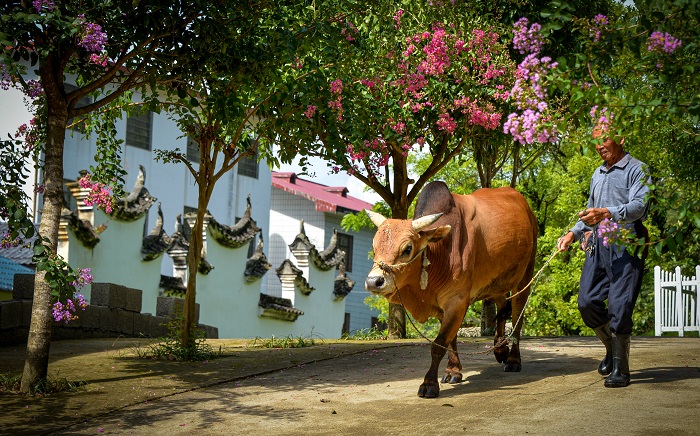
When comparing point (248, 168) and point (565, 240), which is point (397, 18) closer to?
point (565, 240)

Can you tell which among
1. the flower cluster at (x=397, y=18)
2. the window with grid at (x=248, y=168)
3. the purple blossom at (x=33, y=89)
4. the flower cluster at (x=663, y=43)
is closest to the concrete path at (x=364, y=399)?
the flower cluster at (x=663, y=43)

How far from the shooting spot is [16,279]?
1423 centimetres

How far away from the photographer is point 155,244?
867 inches

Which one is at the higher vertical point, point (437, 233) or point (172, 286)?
point (437, 233)

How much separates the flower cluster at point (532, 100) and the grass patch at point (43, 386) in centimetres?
545

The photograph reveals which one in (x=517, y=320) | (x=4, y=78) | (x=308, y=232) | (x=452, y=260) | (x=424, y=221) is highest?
(x=308, y=232)

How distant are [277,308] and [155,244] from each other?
5173mm

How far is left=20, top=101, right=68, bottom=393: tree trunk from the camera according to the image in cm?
897

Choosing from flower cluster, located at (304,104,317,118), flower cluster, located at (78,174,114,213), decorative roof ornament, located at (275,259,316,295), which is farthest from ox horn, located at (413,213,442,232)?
decorative roof ornament, located at (275,259,316,295)

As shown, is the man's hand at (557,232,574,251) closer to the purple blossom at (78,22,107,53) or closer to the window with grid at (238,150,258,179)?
the purple blossom at (78,22,107,53)

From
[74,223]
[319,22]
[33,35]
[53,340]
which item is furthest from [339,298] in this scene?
[33,35]

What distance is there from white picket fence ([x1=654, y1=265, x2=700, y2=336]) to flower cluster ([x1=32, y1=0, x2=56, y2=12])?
13868 millimetres

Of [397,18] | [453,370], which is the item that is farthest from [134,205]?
[453,370]

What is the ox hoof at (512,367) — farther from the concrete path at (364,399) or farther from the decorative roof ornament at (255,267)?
the decorative roof ornament at (255,267)
